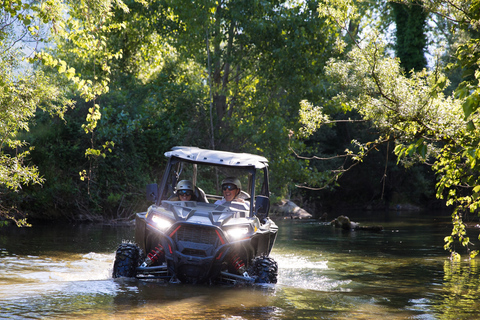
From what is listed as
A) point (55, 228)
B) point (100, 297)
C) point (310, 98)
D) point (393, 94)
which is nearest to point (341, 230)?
point (310, 98)

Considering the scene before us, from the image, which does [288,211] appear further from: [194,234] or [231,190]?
[194,234]

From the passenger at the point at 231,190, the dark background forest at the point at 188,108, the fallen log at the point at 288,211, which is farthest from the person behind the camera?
the fallen log at the point at 288,211

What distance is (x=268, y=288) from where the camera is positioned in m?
8.52

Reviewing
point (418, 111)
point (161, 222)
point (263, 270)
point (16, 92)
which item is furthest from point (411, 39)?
point (161, 222)

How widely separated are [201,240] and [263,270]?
50.7 inches

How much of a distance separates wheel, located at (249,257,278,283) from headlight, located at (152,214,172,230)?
63.6 inches

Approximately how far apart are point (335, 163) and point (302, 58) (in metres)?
19.5

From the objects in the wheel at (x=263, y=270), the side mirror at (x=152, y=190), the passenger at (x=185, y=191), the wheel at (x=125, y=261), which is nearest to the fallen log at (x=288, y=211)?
the passenger at (x=185, y=191)

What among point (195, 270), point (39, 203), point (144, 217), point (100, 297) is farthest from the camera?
point (39, 203)

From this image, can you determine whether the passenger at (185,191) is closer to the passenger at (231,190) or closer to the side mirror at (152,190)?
the passenger at (231,190)

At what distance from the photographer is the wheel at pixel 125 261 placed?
860 centimetres

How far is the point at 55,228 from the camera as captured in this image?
66.4ft

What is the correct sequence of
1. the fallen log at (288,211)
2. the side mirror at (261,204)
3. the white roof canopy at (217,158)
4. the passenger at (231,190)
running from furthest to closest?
the fallen log at (288,211)
the passenger at (231,190)
the white roof canopy at (217,158)
the side mirror at (261,204)

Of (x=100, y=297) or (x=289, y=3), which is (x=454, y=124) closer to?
(x=100, y=297)
